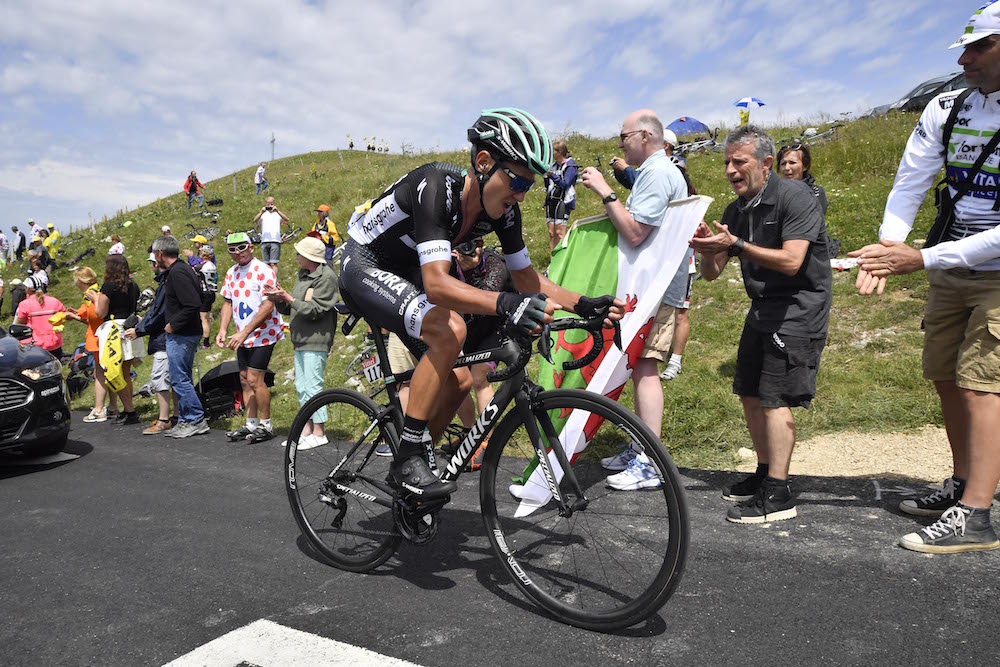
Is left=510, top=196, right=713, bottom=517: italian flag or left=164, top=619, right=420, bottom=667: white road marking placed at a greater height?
left=510, top=196, right=713, bottom=517: italian flag

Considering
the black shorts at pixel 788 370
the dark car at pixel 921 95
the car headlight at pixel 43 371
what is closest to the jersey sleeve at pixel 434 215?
the black shorts at pixel 788 370

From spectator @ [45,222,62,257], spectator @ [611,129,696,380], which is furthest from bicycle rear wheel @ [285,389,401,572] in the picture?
spectator @ [45,222,62,257]

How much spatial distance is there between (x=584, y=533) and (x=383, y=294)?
1620 millimetres

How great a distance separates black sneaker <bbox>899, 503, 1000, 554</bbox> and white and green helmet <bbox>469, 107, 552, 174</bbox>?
8.66 ft

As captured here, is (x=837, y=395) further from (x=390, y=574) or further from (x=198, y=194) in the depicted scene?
(x=198, y=194)

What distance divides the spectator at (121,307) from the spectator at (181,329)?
3.71ft

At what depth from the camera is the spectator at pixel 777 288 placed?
157 inches

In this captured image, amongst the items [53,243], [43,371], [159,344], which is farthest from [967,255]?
[53,243]

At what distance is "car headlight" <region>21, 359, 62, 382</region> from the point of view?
280 inches

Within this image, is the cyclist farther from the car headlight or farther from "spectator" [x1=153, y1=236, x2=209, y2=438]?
the car headlight

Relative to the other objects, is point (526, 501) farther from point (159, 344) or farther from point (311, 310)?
point (159, 344)

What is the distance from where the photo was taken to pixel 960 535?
3322 mm

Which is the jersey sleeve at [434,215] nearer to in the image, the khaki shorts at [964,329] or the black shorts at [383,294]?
the black shorts at [383,294]

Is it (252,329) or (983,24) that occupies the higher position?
(983,24)
